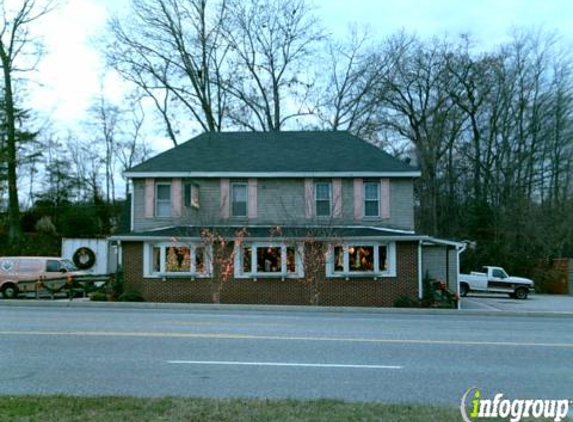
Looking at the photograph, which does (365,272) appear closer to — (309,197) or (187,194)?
(309,197)

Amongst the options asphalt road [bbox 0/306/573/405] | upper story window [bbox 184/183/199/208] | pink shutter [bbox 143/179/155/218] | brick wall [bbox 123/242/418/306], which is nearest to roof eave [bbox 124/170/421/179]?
pink shutter [bbox 143/179/155/218]

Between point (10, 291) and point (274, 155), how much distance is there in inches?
519

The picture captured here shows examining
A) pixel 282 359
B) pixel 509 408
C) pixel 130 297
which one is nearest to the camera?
pixel 509 408

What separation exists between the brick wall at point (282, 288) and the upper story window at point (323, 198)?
376 cm

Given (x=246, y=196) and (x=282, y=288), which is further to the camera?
(x=246, y=196)

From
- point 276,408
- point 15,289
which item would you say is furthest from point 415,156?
point 276,408

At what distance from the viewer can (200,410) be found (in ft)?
21.1

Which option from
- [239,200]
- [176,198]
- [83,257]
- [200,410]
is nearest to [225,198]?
[239,200]

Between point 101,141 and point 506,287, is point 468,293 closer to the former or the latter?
point 506,287

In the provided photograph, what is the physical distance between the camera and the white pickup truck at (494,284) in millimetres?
33438

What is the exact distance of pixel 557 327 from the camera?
16.1 meters

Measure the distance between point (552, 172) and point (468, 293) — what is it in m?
17.5

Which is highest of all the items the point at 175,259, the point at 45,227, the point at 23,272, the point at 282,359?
the point at 45,227

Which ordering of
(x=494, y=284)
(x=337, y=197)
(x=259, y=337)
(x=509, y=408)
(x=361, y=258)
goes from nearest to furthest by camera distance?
(x=509, y=408), (x=259, y=337), (x=361, y=258), (x=337, y=197), (x=494, y=284)
